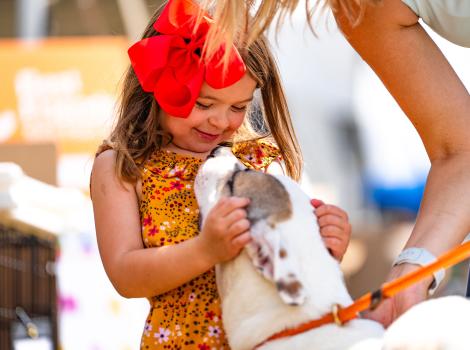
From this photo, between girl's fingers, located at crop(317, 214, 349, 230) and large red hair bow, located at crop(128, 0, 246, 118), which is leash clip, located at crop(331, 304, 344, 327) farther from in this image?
large red hair bow, located at crop(128, 0, 246, 118)

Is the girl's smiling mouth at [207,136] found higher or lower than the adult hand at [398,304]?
higher

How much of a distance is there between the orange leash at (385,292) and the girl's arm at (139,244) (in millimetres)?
260

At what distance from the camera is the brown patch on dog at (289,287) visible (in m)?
2.16

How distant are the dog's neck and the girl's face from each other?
465mm

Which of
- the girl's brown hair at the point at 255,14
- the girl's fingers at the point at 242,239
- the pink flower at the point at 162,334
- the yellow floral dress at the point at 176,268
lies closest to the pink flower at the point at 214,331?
the yellow floral dress at the point at 176,268

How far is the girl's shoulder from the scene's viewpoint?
2.89 meters

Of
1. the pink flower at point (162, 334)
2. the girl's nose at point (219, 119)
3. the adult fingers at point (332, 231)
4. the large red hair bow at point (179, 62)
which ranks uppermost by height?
the large red hair bow at point (179, 62)

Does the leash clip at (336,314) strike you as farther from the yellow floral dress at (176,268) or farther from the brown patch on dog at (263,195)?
the yellow floral dress at (176,268)

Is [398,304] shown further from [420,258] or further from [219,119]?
[219,119]

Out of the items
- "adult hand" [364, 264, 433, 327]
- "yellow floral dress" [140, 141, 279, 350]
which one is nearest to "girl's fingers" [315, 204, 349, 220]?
"adult hand" [364, 264, 433, 327]

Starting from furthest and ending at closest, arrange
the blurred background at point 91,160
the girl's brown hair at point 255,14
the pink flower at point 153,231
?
the blurred background at point 91,160 < the pink flower at point 153,231 < the girl's brown hair at point 255,14

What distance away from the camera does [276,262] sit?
2.19m

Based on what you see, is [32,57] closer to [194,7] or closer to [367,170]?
[367,170]

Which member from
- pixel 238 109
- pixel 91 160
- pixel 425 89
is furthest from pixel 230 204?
pixel 91 160
